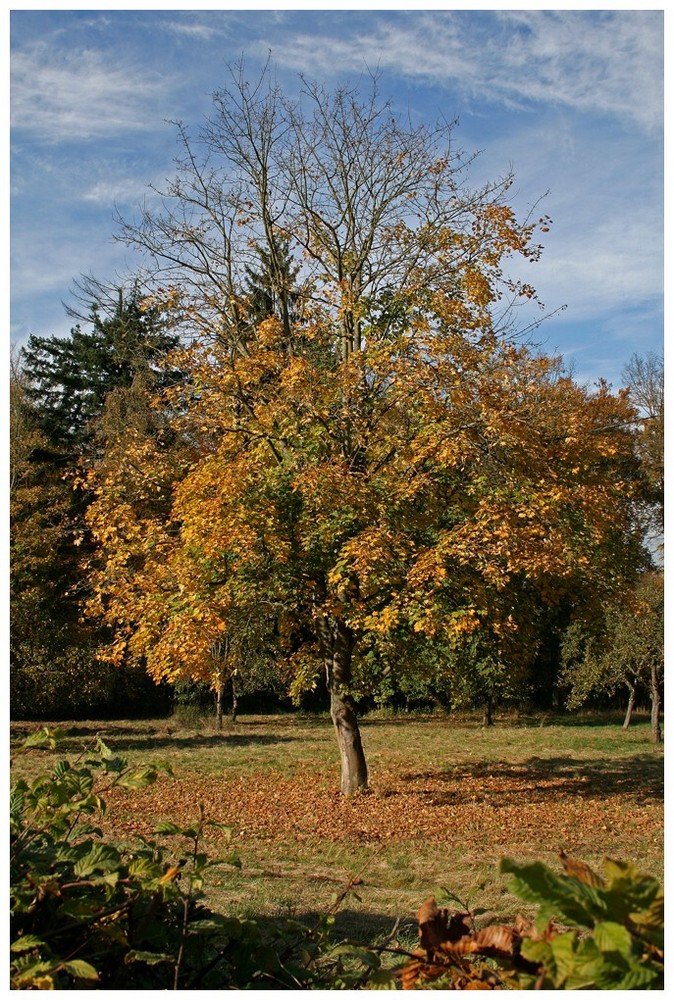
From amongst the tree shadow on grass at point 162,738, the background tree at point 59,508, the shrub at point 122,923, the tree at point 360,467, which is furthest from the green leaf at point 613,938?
the tree shadow on grass at point 162,738

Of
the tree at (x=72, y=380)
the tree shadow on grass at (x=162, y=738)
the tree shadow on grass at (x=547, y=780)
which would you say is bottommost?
the tree shadow on grass at (x=162, y=738)

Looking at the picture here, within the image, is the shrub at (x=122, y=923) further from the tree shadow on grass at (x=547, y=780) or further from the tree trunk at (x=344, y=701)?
the tree shadow on grass at (x=547, y=780)

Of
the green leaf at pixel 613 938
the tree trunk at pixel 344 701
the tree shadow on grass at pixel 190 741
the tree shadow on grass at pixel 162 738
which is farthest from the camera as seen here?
the tree shadow on grass at pixel 190 741

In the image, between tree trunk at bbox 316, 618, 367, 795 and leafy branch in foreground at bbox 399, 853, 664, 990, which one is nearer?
leafy branch in foreground at bbox 399, 853, 664, 990

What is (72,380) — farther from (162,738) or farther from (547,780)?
(547,780)

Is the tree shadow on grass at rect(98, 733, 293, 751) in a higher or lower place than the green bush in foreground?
lower

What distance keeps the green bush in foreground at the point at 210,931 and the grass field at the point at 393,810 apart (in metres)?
1.64

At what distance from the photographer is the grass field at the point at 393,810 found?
24.0ft

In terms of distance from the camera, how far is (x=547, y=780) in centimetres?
1438

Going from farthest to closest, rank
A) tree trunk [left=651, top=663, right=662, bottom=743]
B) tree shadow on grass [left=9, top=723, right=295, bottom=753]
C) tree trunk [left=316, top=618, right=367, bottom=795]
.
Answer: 1. tree trunk [left=651, top=663, right=662, bottom=743]
2. tree shadow on grass [left=9, top=723, right=295, bottom=753]
3. tree trunk [left=316, top=618, right=367, bottom=795]

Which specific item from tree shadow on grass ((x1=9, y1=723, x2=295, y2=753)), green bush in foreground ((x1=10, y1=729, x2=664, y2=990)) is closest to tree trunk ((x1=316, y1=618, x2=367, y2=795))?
tree shadow on grass ((x1=9, y1=723, x2=295, y2=753))

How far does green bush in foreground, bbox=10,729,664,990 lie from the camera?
1289mm

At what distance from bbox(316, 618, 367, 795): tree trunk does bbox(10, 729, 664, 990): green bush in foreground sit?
9.78m

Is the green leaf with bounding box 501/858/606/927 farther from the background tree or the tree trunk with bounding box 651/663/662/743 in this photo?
the tree trunk with bounding box 651/663/662/743
